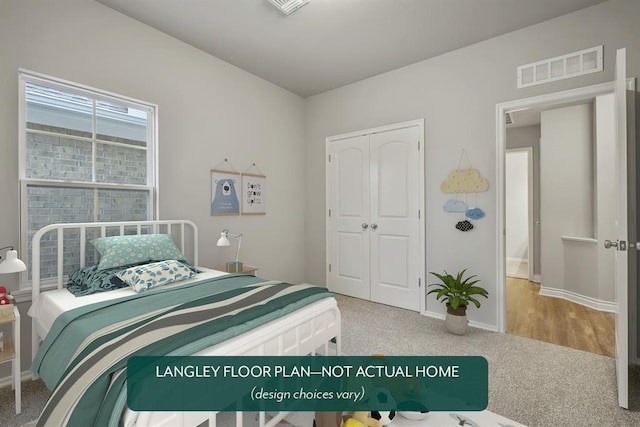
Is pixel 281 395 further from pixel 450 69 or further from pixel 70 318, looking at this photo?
pixel 450 69

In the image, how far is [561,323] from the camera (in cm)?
308

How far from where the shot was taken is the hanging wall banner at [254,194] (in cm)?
358

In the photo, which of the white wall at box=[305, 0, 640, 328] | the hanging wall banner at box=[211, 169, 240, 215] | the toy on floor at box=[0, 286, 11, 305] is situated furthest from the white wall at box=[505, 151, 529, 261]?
the toy on floor at box=[0, 286, 11, 305]

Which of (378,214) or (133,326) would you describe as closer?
(133,326)

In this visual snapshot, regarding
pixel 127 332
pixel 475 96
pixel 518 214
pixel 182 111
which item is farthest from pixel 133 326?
pixel 518 214

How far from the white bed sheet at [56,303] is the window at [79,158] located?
1.13 feet

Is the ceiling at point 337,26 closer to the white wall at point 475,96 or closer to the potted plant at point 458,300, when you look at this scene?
the white wall at point 475,96

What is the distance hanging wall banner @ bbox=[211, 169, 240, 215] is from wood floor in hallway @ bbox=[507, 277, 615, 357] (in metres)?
3.19

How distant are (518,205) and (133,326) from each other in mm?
6567

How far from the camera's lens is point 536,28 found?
105 inches

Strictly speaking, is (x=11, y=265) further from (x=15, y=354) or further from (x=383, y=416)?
(x=383, y=416)

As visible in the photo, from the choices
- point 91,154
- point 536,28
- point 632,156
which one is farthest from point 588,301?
point 91,154

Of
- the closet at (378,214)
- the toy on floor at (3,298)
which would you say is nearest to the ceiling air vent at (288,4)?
the closet at (378,214)

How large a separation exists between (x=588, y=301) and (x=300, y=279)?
12.1 feet
